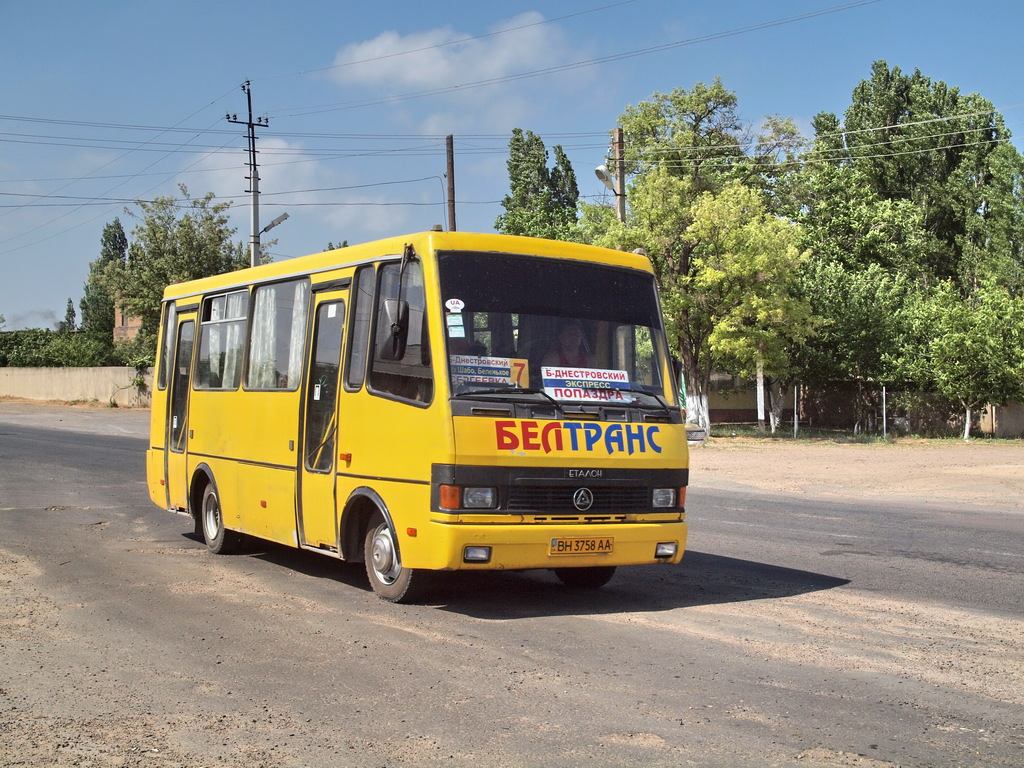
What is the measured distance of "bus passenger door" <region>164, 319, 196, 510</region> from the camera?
12797mm

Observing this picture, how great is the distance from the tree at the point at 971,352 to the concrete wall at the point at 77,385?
118 ft

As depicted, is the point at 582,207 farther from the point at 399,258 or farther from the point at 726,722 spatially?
the point at 726,722

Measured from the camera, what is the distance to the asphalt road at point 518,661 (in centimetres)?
520

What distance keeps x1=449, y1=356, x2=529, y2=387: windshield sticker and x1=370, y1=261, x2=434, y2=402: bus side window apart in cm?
21

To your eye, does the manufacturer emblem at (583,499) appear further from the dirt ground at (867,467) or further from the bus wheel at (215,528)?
the dirt ground at (867,467)

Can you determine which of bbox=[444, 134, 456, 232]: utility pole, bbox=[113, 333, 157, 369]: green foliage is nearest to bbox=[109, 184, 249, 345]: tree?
bbox=[113, 333, 157, 369]: green foliage

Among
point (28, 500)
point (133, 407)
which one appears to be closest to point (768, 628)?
point (28, 500)

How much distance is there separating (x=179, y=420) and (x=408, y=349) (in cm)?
554

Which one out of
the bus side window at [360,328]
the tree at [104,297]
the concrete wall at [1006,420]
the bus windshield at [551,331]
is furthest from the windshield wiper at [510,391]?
the tree at [104,297]

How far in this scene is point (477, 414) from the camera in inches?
317

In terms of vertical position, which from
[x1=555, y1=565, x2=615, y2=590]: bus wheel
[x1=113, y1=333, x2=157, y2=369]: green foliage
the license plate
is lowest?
[x1=555, y1=565, x2=615, y2=590]: bus wheel

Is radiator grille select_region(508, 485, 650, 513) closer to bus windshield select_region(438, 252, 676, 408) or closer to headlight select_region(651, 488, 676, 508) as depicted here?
headlight select_region(651, 488, 676, 508)

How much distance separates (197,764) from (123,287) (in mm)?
54546

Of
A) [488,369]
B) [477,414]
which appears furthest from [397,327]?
[477,414]
